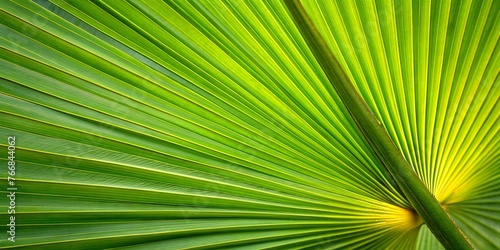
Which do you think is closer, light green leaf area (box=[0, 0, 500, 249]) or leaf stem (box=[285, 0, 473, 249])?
leaf stem (box=[285, 0, 473, 249])

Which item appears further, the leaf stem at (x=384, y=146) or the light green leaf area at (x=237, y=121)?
the light green leaf area at (x=237, y=121)

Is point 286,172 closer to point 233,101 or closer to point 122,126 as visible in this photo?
point 233,101

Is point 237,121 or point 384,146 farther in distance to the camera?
point 237,121

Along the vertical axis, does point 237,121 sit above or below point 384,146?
above

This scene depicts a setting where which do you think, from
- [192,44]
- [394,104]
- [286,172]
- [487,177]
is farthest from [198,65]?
[487,177]
